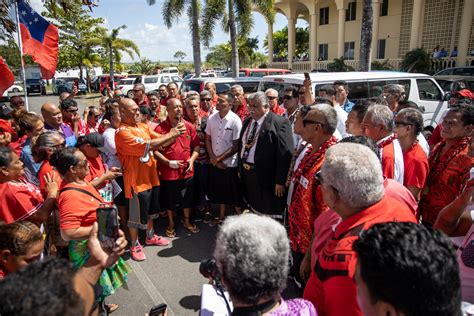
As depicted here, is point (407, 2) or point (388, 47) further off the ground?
point (407, 2)

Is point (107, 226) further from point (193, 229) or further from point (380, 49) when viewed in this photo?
point (380, 49)

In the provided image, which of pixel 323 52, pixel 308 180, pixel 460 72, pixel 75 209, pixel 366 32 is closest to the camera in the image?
pixel 75 209

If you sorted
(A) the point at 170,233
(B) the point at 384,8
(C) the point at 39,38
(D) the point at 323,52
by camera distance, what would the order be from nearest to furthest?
(A) the point at 170,233 → (C) the point at 39,38 → (B) the point at 384,8 → (D) the point at 323,52

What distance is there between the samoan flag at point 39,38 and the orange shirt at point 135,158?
4176mm

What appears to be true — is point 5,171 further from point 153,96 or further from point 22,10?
point 22,10

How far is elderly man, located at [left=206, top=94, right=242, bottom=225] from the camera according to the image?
4.59 metres

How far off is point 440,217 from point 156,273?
2.85m

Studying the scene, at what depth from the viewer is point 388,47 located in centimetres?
2141

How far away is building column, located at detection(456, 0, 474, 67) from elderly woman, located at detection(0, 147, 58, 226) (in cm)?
1951

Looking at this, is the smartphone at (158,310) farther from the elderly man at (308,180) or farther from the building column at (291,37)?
the building column at (291,37)

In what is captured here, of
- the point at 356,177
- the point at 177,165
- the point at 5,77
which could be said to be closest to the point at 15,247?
the point at 356,177

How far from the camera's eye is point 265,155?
395 cm

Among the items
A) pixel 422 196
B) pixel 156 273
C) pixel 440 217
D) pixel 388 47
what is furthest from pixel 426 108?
pixel 388 47

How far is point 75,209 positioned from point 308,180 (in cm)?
171
